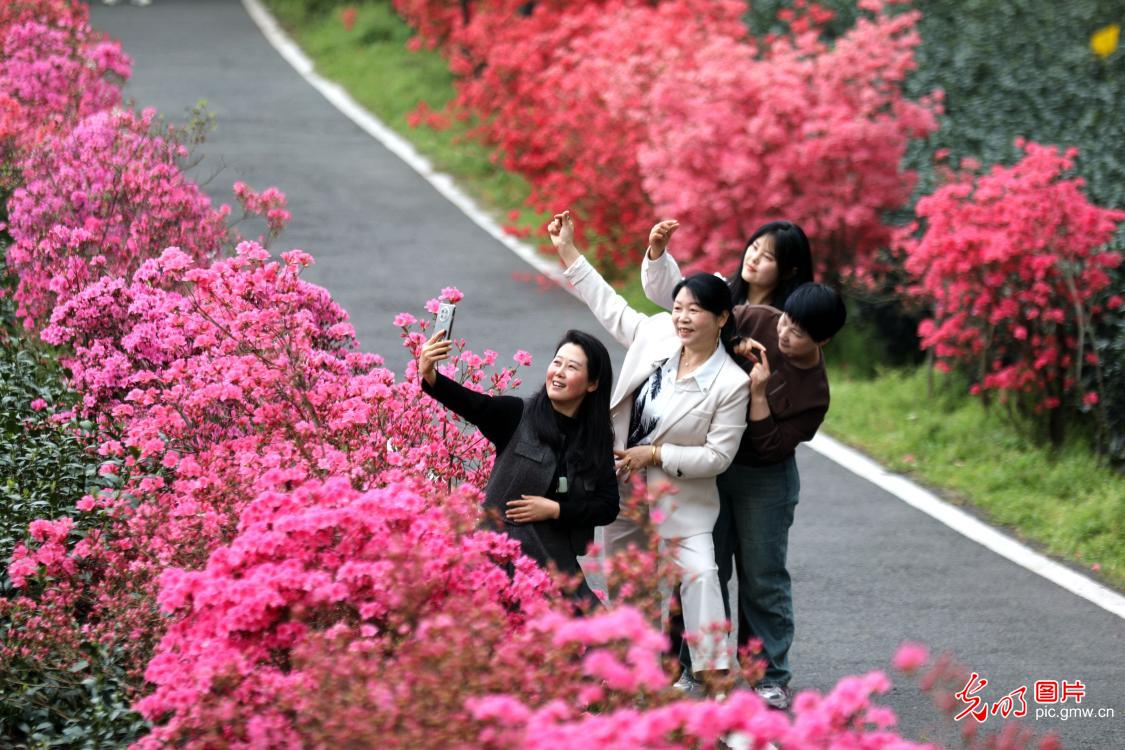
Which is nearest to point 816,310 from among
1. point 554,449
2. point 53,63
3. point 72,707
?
point 554,449

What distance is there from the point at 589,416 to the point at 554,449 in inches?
6.6

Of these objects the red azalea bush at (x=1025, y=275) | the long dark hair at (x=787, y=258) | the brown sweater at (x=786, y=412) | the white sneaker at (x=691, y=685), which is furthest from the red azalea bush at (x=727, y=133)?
the white sneaker at (x=691, y=685)

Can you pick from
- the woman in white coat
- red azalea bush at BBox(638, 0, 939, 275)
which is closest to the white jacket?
the woman in white coat

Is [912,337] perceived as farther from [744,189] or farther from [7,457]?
[7,457]

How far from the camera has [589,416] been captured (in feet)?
15.7

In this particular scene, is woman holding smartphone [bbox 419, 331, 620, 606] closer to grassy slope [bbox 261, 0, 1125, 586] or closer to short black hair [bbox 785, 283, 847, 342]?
short black hair [bbox 785, 283, 847, 342]

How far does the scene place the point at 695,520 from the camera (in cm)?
509

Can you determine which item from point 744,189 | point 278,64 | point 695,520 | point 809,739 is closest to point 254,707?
point 809,739

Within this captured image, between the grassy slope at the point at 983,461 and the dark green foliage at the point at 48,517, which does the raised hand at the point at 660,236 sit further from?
the grassy slope at the point at 983,461

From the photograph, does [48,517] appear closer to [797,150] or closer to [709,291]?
[709,291]

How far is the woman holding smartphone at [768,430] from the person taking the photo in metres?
5.11

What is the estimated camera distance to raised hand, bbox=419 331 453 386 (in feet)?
15.0

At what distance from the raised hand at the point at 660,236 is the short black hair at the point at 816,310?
54cm

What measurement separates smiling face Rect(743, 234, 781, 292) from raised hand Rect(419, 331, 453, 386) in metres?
1.32
